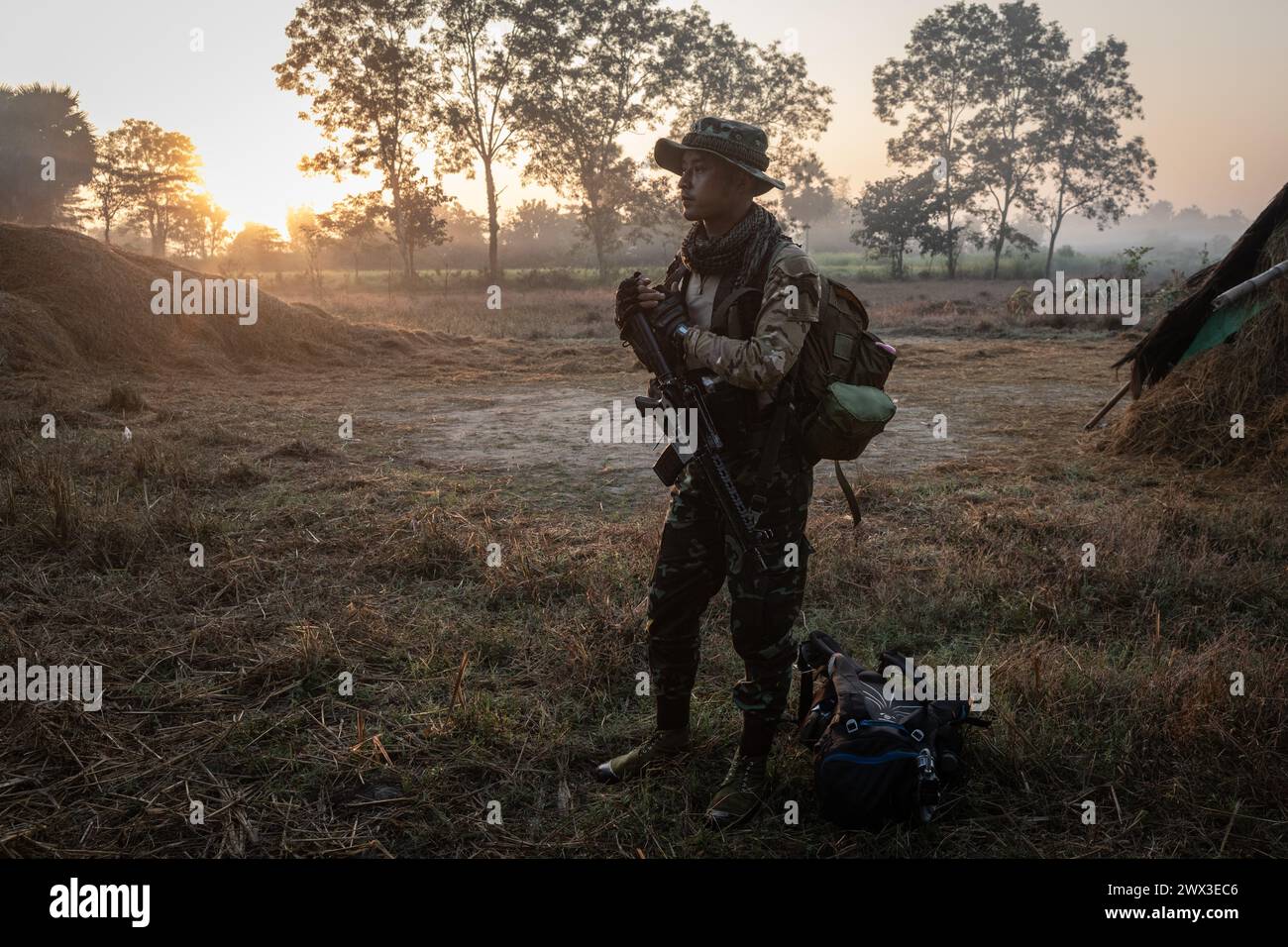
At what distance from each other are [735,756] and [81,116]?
62642mm

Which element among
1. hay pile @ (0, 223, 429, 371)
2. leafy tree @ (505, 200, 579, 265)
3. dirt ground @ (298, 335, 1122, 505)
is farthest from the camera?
leafy tree @ (505, 200, 579, 265)

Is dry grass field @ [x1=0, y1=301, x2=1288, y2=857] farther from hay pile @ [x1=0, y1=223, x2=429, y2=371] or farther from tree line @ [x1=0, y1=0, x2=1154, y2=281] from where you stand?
tree line @ [x1=0, y1=0, x2=1154, y2=281]

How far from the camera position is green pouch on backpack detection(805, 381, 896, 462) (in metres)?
2.65

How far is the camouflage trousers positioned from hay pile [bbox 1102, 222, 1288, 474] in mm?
6177

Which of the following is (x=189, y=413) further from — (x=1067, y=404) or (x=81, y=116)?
(x=81, y=116)

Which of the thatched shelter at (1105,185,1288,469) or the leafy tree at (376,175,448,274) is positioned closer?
the thatched shelter at (1105,185,1288,469)

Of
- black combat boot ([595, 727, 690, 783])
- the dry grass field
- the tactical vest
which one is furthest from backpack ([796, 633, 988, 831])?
the tactical vest

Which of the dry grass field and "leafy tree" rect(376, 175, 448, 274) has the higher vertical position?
"leafy tree" rect(376, 175, 448, 274)

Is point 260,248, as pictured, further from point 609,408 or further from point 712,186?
point 712,186

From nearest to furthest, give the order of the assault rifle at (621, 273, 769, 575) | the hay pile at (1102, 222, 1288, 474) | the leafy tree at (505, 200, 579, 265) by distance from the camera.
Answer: the assault rifle at (621, 273, 769, 575) → the hay pile at (1102, 222, 1288, 474) → the leafy tree at (505, 200, 579, 265)

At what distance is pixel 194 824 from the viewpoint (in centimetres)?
269

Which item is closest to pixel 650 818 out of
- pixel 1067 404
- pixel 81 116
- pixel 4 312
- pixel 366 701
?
pixel 366 701

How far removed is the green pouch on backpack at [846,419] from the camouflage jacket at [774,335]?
207 mm

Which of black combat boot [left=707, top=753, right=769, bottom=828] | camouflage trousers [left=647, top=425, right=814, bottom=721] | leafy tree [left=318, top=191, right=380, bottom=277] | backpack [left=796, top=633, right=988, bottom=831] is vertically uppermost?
leafy tree [left=318, top=191, right=380, bottom=277]
